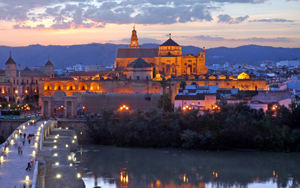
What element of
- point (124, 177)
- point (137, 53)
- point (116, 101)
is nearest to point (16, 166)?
point (124, 177)

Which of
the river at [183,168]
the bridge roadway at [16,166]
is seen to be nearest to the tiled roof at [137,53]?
the river at [183,168]

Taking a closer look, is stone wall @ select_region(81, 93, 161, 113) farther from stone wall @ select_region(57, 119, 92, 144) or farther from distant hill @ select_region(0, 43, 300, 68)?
distant hill @ select_region(0, 43, 300, 68)

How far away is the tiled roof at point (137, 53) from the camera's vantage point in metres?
58.2

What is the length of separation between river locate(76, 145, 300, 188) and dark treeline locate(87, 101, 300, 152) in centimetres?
104

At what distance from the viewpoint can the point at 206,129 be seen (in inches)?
1287

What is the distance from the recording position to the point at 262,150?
31.3 metres

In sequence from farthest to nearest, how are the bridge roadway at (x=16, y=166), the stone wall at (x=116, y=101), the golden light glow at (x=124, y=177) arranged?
the stone wall at (x=116, y=101) → the golden light glow at (x=124, y=177) → the bridge roadway at (x=16, y=166)

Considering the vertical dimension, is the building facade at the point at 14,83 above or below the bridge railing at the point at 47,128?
above

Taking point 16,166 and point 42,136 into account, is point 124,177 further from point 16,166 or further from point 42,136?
point 16,166

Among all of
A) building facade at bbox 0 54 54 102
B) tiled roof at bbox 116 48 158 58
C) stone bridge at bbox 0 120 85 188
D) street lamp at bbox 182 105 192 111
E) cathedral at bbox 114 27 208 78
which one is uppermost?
tiled roof at bbox 116 48 158 58

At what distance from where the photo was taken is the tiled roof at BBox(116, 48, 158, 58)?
5822 centimetres

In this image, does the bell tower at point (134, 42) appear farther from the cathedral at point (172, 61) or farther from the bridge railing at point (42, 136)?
the bridge railing at point (42, 136)

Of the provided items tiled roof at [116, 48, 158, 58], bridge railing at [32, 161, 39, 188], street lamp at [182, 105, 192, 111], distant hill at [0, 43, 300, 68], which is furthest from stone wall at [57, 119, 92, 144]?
distant hill at [0, 43, 300, 68]

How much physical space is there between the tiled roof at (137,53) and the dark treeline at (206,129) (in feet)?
76.9
